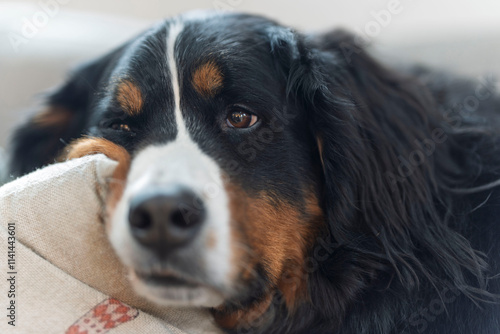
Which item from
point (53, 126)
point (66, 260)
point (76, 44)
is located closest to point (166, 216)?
point (66, 260)

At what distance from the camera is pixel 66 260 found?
1.15 meters

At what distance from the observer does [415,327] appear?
50.4 inches

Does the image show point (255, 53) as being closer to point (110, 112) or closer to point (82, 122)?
point (110, 112)

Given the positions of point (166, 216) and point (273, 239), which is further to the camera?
point (273, 239)

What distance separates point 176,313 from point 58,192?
1.39 feet

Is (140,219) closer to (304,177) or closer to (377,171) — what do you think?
(304,177)

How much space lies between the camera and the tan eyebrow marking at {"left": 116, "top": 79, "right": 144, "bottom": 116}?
4.44ft

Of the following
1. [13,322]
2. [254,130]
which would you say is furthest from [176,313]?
[254,130]

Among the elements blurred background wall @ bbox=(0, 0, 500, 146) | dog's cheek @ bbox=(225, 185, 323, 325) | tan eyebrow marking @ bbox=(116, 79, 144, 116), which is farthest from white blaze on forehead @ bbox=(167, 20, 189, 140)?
blurred background wall @ bbox=(0, 0, 500, 146)

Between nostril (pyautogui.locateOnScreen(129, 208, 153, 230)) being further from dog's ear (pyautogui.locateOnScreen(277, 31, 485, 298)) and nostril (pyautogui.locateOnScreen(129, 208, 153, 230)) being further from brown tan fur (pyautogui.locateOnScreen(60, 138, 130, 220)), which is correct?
dog's ear (pyautogui.locateOnScreen(277, 31, 485, 298))

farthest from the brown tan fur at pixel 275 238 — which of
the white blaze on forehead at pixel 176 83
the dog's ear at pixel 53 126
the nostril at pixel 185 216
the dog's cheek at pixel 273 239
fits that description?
the dog's ear at pixel 53 126

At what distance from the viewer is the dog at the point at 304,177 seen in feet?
4.05

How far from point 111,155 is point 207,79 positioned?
32 centimetres

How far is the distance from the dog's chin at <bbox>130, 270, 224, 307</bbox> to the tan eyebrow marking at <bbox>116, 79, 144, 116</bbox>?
18.6 inches
